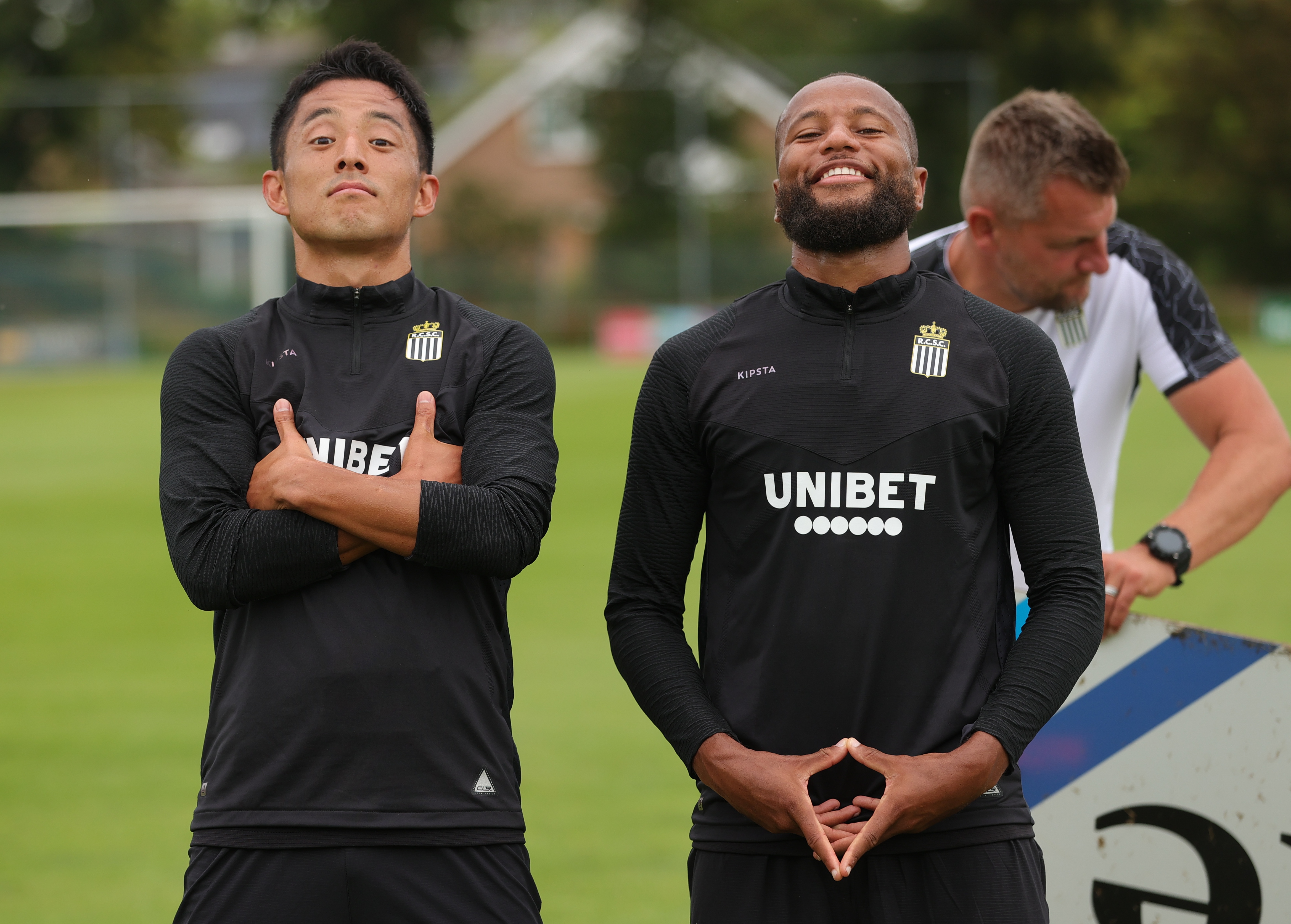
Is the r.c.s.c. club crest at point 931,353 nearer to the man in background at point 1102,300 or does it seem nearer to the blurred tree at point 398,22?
the man in background at point 1102,300

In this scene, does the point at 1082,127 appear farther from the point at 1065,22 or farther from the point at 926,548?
the point at 1065,22

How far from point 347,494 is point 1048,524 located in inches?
50.8

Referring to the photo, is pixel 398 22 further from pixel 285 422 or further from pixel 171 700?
pixel 285 422

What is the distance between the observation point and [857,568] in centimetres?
270

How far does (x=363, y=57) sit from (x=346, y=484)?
104cm

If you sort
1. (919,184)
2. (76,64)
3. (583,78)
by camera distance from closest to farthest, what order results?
(919,184) < (583,78) < (76,64)

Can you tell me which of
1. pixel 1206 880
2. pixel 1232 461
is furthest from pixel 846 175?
pixel 1206 880

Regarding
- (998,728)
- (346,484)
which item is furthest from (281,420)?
(998,728)

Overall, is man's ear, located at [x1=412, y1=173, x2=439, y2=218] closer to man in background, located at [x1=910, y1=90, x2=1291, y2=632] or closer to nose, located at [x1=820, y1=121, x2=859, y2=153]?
nose, located at [x1=820, y1=121, x2=859, y2=153]

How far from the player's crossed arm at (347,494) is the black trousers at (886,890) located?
0.85m

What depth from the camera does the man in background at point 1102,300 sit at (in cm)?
381

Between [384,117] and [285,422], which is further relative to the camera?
[384,117]

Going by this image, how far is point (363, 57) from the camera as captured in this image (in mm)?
3289

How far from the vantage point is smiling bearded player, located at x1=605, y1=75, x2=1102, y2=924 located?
2.66 m
